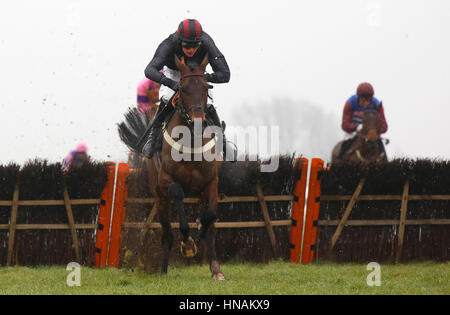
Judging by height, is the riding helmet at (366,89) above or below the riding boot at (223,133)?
above

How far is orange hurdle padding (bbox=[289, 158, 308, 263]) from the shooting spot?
1185cm

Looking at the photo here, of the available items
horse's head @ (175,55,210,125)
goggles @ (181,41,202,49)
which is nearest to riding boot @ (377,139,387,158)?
goggles @ (181,41,202,49)

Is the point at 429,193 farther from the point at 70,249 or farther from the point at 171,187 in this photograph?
the point at 70,249

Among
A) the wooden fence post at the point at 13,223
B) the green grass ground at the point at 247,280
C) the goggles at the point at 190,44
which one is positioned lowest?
the green grass ground at the point at 247,280

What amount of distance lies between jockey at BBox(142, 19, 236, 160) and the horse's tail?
5.17ft

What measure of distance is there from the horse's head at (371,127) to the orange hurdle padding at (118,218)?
449 cm

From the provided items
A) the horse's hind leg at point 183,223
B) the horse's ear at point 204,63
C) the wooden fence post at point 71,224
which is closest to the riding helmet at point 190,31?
the horse's ear at point 204,63

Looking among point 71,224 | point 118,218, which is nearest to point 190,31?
point 118,218

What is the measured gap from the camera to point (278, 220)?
11992 millimetres

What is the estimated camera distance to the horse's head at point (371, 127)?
43.5ft

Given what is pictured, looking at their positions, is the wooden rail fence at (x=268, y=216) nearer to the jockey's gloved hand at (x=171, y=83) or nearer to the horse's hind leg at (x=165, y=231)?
the horse's hind leg at (x=165, y=231)

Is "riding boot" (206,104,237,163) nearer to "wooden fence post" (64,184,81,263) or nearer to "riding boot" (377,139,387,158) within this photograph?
"wooden fence post" (64,184,81,263)

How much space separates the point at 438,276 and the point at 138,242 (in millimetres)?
4338

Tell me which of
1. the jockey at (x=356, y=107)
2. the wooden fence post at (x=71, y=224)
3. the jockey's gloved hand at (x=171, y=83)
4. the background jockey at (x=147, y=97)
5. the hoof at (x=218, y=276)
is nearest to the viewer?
the jockey's gloved hand at (x=171, y=83)
